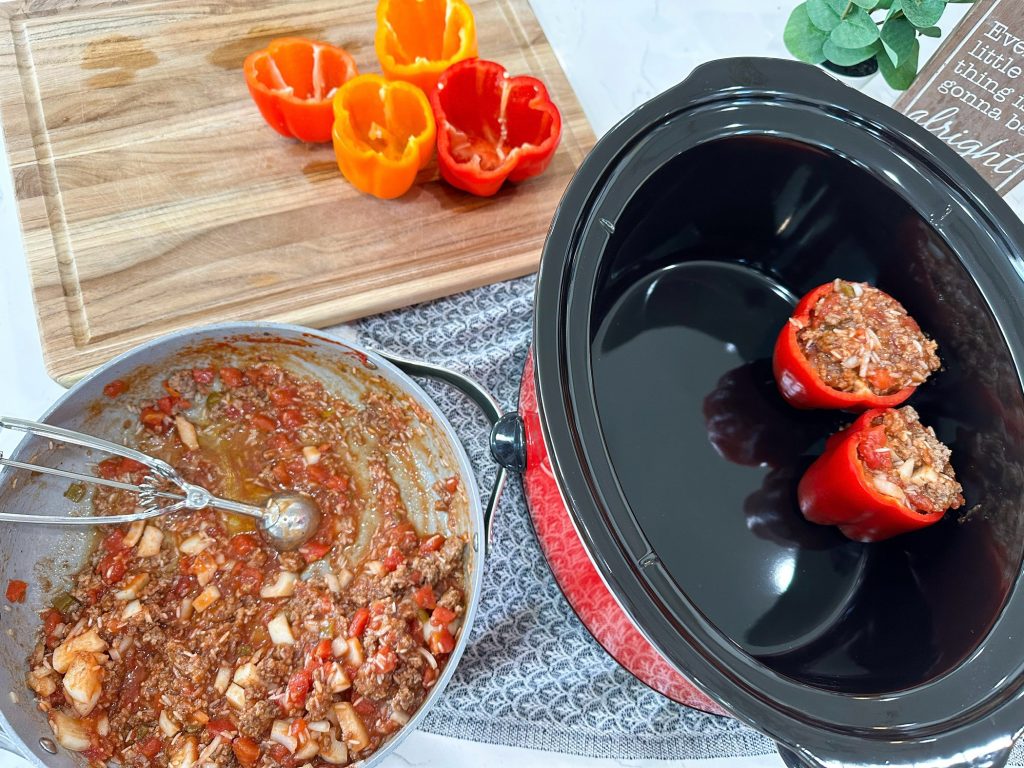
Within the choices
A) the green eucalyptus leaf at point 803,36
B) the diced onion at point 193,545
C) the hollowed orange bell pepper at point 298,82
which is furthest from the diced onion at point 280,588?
A: the green eucalyptus leaf at point 803,36

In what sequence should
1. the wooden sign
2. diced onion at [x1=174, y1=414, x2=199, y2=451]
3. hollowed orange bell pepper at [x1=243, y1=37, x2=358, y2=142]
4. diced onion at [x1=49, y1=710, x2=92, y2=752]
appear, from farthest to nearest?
hollowed orange bell pepper at [x1=243, y1=37, x2=358, y2=142]
diced onion at [x1=174, y1=414, x2=199, y2=451]
the wooden sign
diced onion at [x1=49, y1=710, x2=92, y2=752]

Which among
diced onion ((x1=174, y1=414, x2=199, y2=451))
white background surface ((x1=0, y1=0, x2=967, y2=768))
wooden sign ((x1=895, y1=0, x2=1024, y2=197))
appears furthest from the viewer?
white background surface ((x1=0, y1=0, x2=967, y2=768))

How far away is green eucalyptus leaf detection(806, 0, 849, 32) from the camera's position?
45.1 inches

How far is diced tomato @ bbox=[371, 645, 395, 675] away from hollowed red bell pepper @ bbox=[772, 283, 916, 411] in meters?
0.71

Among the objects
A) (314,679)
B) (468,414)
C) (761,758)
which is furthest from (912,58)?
(314,679)

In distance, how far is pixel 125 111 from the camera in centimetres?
132

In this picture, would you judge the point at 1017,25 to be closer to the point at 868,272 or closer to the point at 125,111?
the point at 868,272

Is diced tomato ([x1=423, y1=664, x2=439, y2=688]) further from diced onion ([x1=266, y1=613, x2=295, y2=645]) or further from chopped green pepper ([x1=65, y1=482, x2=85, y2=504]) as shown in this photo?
chopped green pepper ([x1=65, y1=482, x2=85, y2=504])

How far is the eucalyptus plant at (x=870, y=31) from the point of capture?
1081mm

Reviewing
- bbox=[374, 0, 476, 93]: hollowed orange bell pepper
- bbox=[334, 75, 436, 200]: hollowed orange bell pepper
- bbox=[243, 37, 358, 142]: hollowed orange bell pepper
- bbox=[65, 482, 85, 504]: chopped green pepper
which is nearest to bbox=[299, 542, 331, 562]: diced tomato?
bbox=[65, 482, 85, 504]: chopped green pepper

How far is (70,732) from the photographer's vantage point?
3.10 ft

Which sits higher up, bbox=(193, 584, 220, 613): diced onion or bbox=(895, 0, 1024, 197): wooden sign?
bbox=(895, 0, 1024, 197): wooden sign

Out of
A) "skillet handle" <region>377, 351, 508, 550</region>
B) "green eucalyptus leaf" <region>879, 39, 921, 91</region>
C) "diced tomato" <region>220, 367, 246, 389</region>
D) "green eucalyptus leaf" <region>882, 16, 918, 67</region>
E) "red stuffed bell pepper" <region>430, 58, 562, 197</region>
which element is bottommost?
"diced tomato" <region>220, 367, 246, 389</region>

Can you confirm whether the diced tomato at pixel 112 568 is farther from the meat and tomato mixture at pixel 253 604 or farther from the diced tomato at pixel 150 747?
the diced tomato at pixel 150 747
